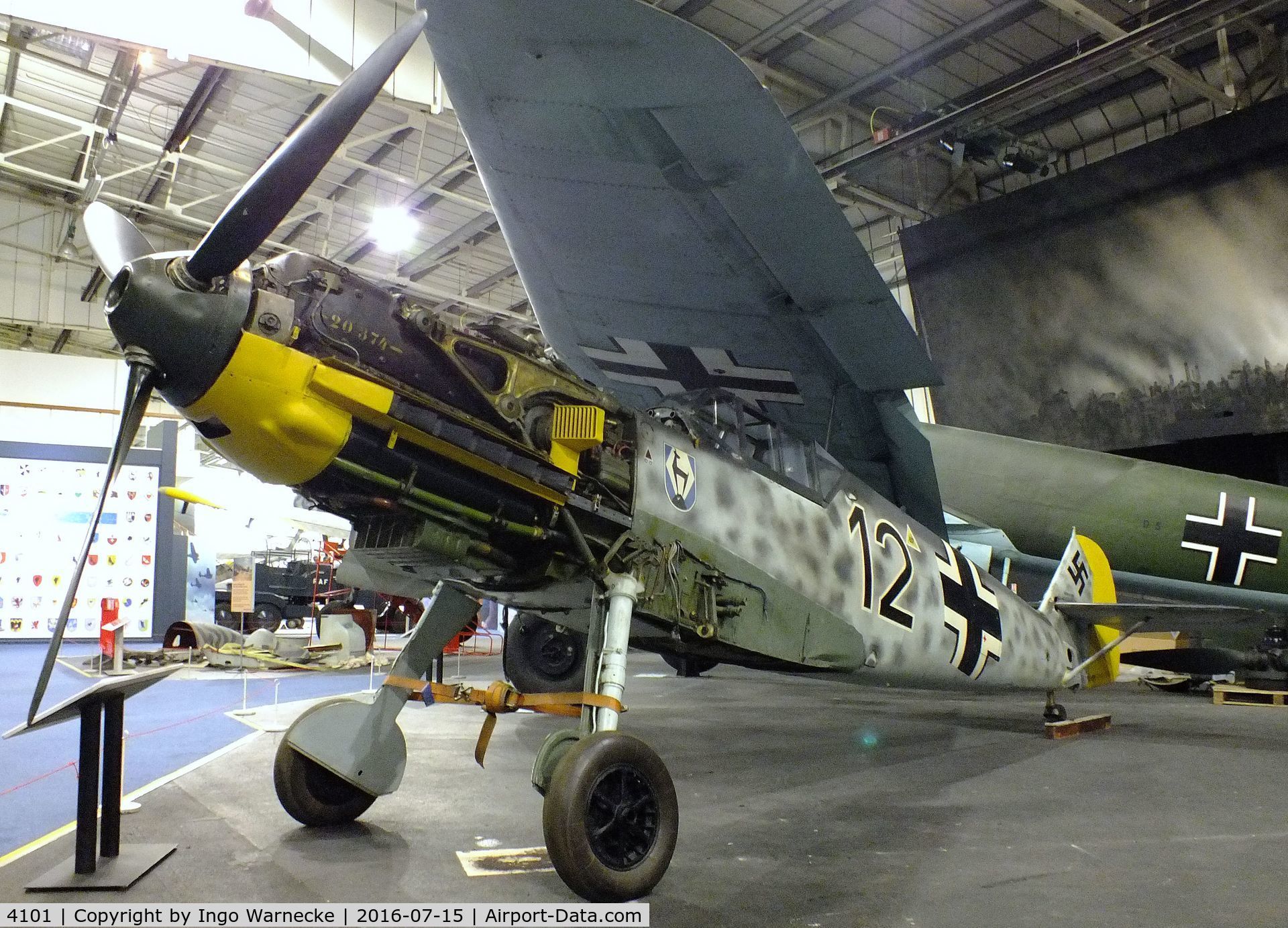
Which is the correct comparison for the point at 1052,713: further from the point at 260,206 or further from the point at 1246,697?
the point at 260,206

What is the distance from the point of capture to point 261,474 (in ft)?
9.90

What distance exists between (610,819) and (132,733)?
442cm

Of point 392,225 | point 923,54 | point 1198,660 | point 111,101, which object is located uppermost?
point 923,54

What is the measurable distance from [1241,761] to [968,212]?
945 cm

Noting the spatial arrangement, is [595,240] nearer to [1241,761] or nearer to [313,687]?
[1241,761]

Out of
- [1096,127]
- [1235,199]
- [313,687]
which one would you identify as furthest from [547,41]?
[1096,127]

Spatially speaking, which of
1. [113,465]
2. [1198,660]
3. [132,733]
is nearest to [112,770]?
[113,465]

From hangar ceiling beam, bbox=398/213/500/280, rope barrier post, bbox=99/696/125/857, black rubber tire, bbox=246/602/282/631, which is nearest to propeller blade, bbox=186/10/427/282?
rope barrier post, bbox=99/696/125/857

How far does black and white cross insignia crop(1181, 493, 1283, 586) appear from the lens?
9562 millimetres

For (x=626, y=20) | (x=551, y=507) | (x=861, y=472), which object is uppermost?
(x=626, y=20)

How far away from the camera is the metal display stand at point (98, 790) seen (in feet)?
8.85

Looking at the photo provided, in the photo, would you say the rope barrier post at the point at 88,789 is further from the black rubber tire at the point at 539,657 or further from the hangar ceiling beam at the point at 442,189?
the hangar ceiling beam at the point at 442,189

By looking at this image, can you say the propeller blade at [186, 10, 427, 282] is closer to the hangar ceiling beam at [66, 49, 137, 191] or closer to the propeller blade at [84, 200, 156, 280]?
the propeller blade at [84, 200, 156, 280]

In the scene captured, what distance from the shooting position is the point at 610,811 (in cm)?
289
